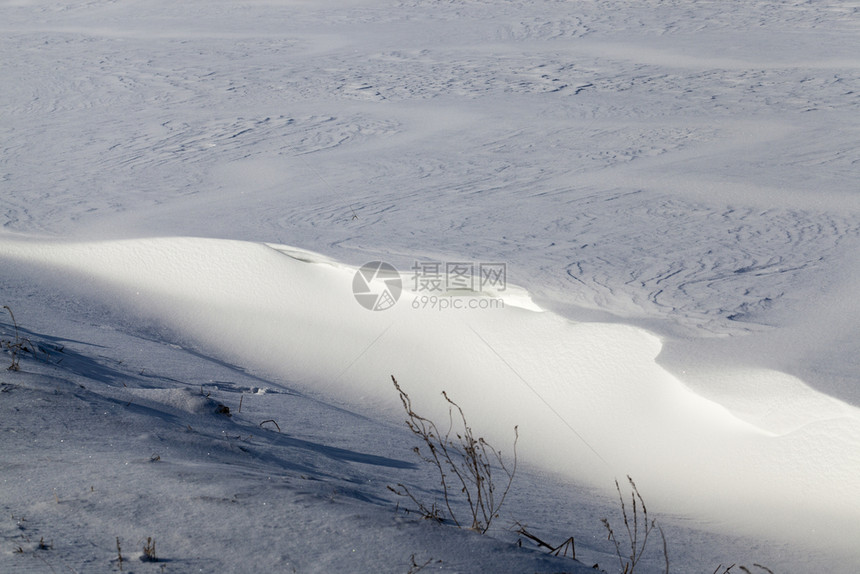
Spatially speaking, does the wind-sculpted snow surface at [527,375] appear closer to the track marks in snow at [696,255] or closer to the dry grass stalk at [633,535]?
the dry grass stalk at [633,535]

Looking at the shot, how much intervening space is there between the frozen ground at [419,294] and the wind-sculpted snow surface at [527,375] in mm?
13

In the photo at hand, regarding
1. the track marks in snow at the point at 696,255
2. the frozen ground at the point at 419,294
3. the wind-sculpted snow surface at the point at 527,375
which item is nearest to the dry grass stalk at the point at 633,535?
the frozen ground at the point at 419,294

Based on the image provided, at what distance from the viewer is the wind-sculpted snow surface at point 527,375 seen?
105 inches

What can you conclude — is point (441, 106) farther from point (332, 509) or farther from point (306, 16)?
point (332, 509)

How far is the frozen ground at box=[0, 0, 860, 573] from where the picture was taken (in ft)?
6.13

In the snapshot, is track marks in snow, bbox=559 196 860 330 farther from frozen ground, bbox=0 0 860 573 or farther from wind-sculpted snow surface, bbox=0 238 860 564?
wind-sculpted snow surface, bbox=0 238 860 564

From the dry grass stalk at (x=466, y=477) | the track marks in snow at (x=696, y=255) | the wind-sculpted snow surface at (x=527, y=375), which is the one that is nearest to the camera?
the dry grass stalk at (x=466, y=477)

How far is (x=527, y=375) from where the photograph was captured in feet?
11.1

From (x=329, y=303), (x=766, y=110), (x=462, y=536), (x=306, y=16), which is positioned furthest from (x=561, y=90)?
(x=462, y=536)

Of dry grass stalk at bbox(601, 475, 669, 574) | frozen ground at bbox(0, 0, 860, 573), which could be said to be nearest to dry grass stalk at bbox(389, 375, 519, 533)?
frozen ground at bbox(0, 0, 860, 573)

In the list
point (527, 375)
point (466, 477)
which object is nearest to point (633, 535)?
point (466, 477)

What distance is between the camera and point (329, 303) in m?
4.06

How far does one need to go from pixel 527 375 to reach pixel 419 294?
2.76 feet

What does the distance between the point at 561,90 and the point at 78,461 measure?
5.80m
